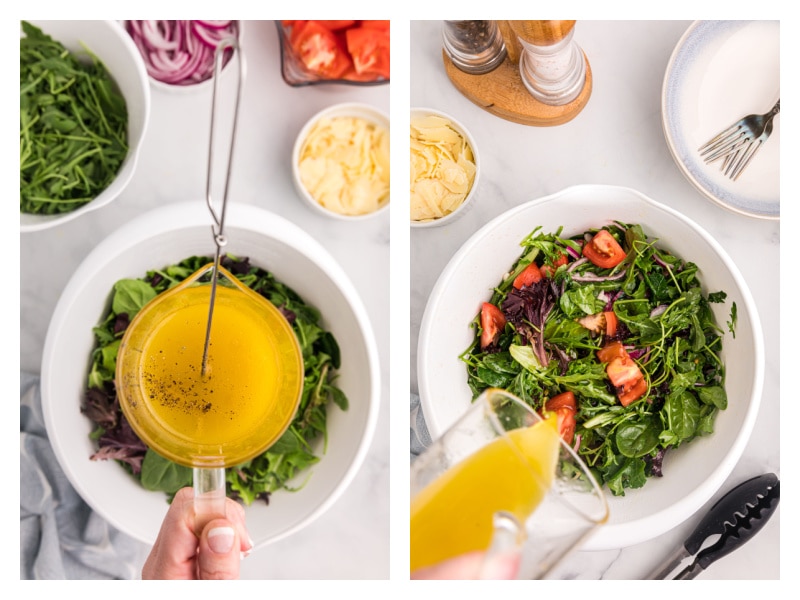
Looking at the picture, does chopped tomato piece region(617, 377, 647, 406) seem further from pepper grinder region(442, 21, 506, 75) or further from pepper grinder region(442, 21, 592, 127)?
pepper grinder region(442, 21, 506, 75)

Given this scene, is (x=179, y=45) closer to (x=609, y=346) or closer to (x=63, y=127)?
(x=63, y=127)

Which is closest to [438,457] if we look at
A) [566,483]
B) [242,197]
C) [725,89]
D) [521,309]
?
[566,483]

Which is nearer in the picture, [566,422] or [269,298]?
[566,422]

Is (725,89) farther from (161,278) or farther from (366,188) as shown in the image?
(161,278)

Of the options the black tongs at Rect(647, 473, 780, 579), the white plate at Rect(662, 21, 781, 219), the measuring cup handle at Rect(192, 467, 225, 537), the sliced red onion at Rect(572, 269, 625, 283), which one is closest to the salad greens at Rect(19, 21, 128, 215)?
the measuring cup handle at Rect(192, 467, 225, 537)

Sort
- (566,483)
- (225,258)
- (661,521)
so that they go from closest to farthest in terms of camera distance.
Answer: (566,483) < (661,521) < (225,258)

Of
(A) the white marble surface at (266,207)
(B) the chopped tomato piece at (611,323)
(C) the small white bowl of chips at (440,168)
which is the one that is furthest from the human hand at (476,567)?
(C) the small white bowl of chips at (440,168)

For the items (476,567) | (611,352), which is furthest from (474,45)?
(476,567)
